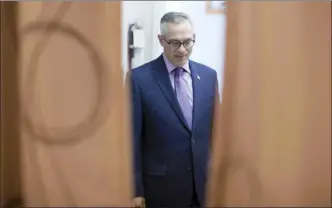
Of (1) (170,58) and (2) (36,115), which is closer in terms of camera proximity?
(2) (36,115)

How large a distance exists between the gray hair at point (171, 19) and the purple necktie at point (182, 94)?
110 millimetres

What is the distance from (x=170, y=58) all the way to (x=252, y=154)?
40 centimetres

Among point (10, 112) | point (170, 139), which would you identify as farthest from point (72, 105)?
point (170, 139)

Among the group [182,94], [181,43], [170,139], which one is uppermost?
[181,43]

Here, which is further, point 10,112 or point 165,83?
point 165,83

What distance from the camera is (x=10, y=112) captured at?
768 millimetres

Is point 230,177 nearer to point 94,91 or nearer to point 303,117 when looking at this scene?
point 303,117

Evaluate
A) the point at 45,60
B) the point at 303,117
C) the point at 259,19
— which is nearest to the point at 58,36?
the point at 45,60

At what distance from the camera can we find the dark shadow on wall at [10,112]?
0.75m

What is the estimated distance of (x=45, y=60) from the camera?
740 mm

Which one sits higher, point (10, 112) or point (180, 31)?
point (180, 31)

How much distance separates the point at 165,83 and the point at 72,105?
0.35 meters

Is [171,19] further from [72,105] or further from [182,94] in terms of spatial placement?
[72,105]

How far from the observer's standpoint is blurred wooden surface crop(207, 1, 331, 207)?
742 mm
